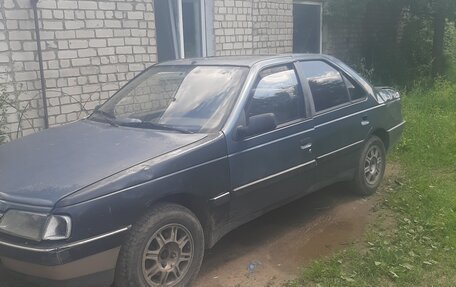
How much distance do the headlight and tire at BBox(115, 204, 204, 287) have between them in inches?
15.6

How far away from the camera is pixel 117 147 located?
316cm

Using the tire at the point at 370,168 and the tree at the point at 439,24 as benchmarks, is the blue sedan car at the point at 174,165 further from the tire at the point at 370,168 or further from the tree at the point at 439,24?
the tree at the point at 439,24

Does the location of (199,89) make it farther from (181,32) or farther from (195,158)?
(181,32)

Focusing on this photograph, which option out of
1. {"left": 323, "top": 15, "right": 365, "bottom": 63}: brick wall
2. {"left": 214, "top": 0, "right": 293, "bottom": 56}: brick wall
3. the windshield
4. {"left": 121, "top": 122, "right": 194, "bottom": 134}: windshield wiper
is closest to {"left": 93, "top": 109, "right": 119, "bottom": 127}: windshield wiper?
the windshield

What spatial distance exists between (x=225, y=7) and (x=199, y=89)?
539 cm

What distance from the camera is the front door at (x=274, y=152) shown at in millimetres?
3496

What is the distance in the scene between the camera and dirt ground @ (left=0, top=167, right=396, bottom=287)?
3449 mm

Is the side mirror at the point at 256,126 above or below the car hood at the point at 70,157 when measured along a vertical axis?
above

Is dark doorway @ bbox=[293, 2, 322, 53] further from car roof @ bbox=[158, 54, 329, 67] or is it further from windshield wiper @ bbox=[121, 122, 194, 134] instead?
windshield wiper @ bbox=[121, 122, 194, 134]

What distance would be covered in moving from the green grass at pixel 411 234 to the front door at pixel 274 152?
66cm

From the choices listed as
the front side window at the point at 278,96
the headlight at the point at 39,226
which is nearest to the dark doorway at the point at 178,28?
the front side window at the point at 278,96

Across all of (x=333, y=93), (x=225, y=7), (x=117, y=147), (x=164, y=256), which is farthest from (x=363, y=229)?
(x=225, y=7)

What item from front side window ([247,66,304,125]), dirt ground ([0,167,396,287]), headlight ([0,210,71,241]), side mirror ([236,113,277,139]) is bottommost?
dirt ground ([0,167,396,287])

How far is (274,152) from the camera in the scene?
3.71 meters
